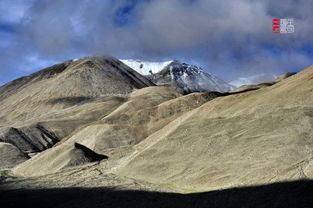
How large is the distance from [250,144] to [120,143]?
35917 mm

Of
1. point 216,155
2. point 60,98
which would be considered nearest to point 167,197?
point 216,155

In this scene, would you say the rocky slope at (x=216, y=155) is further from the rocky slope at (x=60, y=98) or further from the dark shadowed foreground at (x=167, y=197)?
the rocky slope at (x=60, y=98)

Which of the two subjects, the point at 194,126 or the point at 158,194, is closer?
the point at 158,194

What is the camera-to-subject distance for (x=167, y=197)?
29875mm

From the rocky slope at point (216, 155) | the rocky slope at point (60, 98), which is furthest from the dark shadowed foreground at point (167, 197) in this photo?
the rocky slope at point (60, 98)

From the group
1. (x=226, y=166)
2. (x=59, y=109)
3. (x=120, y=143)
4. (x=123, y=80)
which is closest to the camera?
(x=226, y=166)

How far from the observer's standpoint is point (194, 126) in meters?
48.9

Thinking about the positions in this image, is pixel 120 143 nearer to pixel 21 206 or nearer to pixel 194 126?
A: pixel 194 126

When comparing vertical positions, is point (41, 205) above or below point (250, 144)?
below

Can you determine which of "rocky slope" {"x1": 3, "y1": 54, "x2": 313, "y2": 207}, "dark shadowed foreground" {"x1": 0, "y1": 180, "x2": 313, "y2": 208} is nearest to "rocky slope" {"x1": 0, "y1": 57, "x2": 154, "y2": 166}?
"rocky slope" {"x1": 3, "y1": 54, "x2": 313, "y2": 207}

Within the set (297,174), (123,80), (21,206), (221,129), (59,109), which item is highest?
(123,80)

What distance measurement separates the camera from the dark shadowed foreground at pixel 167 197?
2438 cm

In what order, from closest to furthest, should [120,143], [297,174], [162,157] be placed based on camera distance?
[297,174], [162,157], [120,143]

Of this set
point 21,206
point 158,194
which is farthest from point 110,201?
point 21,206
